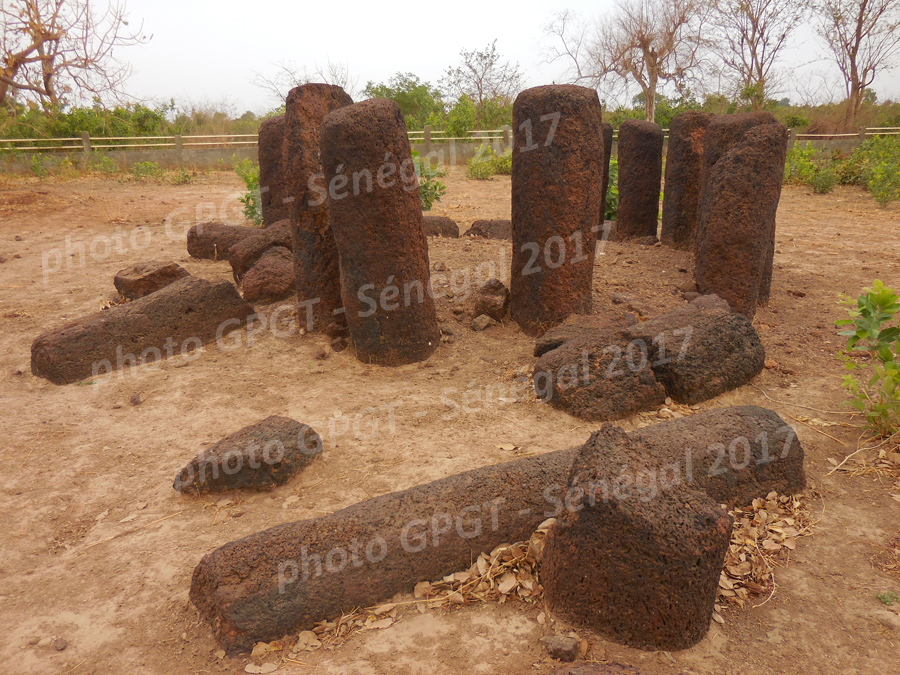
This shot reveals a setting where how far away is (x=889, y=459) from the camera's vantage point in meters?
3.42

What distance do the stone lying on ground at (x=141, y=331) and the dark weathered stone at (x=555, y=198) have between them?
8.74 feet

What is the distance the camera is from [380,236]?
14.9ft

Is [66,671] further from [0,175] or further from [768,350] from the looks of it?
[0,175]

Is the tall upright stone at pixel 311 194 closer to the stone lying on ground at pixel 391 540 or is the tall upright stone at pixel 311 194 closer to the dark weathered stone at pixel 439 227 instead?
the stone lying on ground at pixel 391 540

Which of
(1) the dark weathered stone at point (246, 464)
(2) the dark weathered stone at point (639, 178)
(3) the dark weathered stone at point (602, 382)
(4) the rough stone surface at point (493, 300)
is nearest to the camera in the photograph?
(1) the dark weathered stone at point (246, 464)

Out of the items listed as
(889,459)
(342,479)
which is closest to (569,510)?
(342,479)

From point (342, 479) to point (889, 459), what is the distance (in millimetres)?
3025

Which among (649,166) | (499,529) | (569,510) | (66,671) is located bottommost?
(66,671)

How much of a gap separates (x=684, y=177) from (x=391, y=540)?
19.5 feet

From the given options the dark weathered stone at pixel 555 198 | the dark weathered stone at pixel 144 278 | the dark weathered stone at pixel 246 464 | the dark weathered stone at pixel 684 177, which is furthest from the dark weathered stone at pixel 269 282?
the dark weathered stone at pixel 684 177

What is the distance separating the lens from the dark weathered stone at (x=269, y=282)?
5.99 meters

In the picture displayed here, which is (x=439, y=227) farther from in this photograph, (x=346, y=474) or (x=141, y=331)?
(x=346, y=474)

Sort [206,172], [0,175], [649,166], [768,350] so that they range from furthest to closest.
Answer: [206,172], [0,175], [649,166], [768,350]

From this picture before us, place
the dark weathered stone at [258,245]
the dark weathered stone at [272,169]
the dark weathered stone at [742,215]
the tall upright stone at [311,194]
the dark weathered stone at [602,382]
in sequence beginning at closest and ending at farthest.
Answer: the dark weathered stone at [602,382]
the dark weathered stone at [742,215]
the tall upright stone at [311,194]
the dark weathered stone at [258,245]
the dark weathered stone at [272,169]
